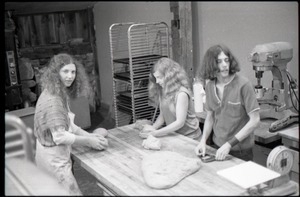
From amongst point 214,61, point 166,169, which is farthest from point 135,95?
point 166,169

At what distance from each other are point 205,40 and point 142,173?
2.09m

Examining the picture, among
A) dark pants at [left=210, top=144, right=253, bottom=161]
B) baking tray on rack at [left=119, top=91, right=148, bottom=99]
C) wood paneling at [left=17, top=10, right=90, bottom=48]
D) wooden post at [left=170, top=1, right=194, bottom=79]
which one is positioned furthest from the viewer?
wood paneling at [left=17, top=10, right=90, bottom=48]

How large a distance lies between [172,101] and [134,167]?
26.1 inches

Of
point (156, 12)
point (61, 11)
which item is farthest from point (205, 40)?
point (61, 11)

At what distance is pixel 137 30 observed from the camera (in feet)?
14.9

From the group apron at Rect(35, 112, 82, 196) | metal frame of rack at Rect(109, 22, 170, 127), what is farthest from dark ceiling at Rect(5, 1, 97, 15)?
apron at Rect(35, 112, 82, 196)

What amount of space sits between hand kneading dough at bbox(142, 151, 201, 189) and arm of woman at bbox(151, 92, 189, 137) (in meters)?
0.46

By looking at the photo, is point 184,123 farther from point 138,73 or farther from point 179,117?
point 138,73

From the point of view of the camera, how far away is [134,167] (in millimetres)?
1641

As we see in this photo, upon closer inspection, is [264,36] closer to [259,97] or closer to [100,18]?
[259,97]

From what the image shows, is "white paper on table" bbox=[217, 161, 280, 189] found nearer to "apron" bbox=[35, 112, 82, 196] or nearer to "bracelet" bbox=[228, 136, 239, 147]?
"bracelet" bbox=[228, 136, 239, 147]

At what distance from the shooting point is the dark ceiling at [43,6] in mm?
4223

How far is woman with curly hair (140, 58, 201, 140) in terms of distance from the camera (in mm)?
2082

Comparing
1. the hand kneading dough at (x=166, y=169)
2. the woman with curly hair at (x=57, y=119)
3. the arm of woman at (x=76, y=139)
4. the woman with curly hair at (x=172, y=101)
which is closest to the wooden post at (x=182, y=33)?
the woman with curly hair at (x=172, y=101)
